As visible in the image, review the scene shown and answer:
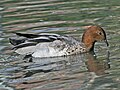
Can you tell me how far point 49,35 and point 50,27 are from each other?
223 centimetres

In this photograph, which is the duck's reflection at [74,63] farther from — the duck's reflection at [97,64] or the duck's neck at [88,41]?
the duck's neck at [88,41]

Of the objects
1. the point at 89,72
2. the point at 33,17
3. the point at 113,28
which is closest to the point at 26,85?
the point at 89,72

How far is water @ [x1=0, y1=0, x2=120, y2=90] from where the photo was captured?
402 inches

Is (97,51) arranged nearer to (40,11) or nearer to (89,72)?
(89,72)

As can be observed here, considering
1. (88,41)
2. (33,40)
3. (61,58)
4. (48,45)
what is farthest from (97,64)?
(33,40)

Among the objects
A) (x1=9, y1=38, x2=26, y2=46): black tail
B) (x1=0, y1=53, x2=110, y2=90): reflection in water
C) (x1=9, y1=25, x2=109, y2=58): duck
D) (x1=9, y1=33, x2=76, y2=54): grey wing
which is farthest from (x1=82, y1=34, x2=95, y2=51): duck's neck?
(x1=9, y1=38, x2=26, y2=46): black tail

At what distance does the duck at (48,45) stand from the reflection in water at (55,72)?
0.18 meters

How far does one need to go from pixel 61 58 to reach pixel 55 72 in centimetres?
143

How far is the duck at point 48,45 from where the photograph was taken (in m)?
12.5

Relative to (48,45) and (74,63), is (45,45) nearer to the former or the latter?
(48,45)

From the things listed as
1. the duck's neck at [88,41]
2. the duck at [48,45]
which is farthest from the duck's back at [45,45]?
the duck's neck at [88,41]

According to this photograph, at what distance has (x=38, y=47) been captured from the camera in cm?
1258

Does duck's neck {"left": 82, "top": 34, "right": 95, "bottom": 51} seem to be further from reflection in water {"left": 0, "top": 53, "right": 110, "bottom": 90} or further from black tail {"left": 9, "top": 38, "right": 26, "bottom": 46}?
black tail {"left": 9, "top": 38, "right": 26, "bottom": 46}

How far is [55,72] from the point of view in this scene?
11.0m
